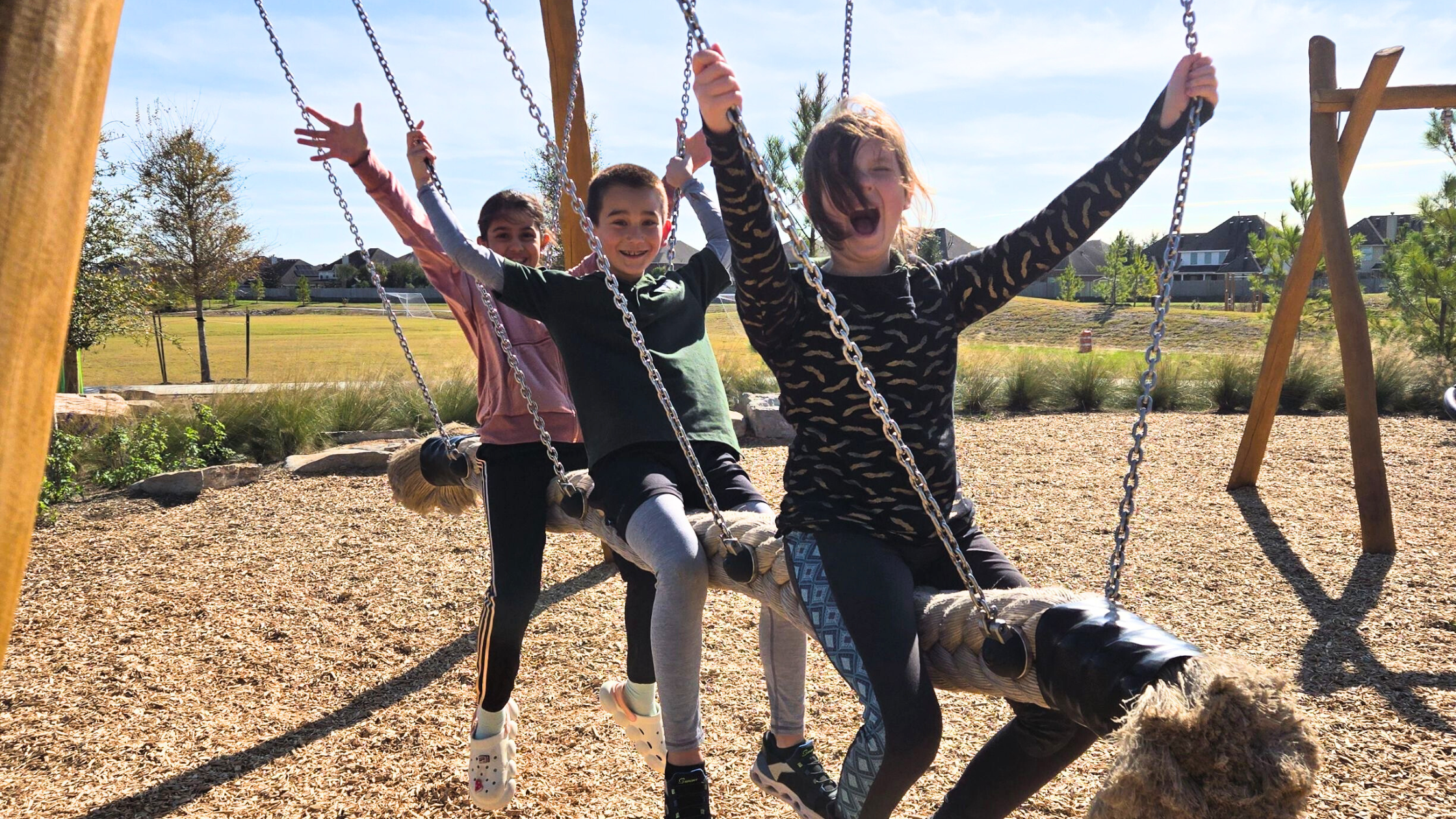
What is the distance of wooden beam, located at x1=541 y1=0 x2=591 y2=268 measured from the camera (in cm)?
436

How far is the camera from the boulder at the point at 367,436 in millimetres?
8109

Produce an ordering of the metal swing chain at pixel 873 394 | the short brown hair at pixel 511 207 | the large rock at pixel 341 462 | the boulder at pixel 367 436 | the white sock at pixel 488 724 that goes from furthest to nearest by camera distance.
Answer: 1. the boulder at pixel 367 436
2. the large rock at pixel 341 462
3. the short brown hair at pixel 511 207
4. the white sock at pixel 488 724
5. the metal swing chain at pixel 873 394

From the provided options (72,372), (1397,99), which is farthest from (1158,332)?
(72,372)

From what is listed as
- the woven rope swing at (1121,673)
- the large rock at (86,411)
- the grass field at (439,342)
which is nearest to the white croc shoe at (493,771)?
the woven rope swing at (1121,673)

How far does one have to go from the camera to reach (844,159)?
1.86 meters

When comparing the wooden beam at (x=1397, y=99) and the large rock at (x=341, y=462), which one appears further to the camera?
the large rock at (x=341, y=462)

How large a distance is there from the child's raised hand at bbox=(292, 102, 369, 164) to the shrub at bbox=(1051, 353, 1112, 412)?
27.2 ft

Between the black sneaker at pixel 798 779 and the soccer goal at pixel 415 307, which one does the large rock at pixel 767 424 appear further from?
the soccer goal at pixel 415 307

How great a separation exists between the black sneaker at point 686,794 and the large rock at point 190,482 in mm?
5773

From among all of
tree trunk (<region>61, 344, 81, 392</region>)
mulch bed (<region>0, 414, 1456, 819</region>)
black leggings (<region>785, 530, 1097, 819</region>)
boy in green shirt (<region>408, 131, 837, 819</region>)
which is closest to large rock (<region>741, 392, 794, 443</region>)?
mulch bed (<region>0, 414, 1456, 819</region>)

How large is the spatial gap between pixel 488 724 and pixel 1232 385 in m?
8.68

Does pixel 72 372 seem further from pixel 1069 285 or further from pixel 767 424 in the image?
pixel 1069 285

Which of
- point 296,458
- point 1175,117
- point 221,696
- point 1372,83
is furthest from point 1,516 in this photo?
point 296,458

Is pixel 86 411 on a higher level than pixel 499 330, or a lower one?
lower
